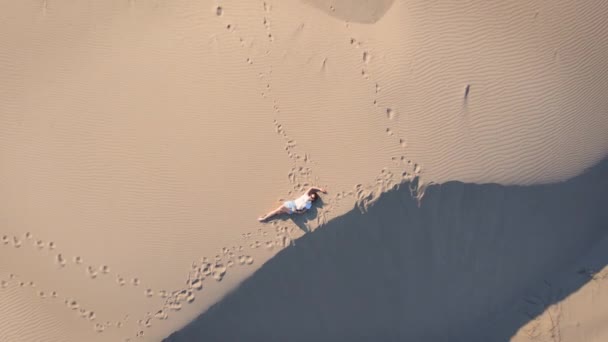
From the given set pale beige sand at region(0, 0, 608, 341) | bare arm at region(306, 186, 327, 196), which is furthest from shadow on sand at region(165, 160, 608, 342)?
bare arm at region(306, 186, 327, 196)

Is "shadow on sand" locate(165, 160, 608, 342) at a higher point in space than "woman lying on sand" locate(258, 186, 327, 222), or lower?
lower

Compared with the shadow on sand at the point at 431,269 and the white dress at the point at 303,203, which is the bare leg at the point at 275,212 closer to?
the white dress at the point at 303,203

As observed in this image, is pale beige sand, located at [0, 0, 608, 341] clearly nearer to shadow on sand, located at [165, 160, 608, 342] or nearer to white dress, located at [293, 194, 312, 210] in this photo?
white dress, located at [293, 194, 312, 210]

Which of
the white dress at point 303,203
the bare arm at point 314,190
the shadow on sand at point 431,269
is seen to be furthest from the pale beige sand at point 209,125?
the shadow on sand at point 431,269

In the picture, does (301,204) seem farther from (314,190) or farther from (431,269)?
(431,269)

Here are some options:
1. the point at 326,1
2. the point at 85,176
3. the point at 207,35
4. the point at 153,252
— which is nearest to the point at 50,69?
the point at 85,176

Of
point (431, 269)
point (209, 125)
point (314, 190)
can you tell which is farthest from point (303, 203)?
point (431, 269)
